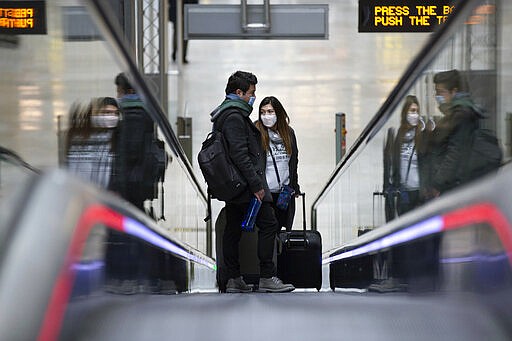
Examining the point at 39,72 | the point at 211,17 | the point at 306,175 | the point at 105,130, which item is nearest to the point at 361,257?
the point at 105,130

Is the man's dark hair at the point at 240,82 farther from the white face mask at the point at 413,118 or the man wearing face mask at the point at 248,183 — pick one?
the white face mask at the point at 413,118

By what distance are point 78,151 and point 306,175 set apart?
16.5m

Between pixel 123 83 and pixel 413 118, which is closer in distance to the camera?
pixel 123 83

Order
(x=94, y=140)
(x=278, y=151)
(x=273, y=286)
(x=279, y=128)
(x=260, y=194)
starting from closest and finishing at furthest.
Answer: (x=94, y=140) → (x=260, y=194) → (x=273, y=286) → (x=278, y=151) → (x=279, y=128)

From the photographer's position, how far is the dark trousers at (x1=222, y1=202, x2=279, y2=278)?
24.7 feet

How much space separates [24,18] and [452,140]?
1.60 m

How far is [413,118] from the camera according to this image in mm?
4895

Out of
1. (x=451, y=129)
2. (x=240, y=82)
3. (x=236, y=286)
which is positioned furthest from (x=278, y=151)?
(x=451, y=129)

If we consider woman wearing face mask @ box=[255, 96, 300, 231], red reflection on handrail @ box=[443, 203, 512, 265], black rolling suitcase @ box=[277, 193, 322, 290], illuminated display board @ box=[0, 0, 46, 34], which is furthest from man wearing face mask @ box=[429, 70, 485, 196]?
black rolling suitcase @ box=[277, 193, 322, 290]

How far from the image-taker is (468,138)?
365cm

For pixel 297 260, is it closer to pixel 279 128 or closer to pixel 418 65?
pixel 279 128

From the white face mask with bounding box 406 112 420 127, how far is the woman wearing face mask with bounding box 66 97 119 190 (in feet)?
4.47

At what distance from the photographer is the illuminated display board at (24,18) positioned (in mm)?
2876

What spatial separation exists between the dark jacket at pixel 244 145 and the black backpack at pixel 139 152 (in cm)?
118
